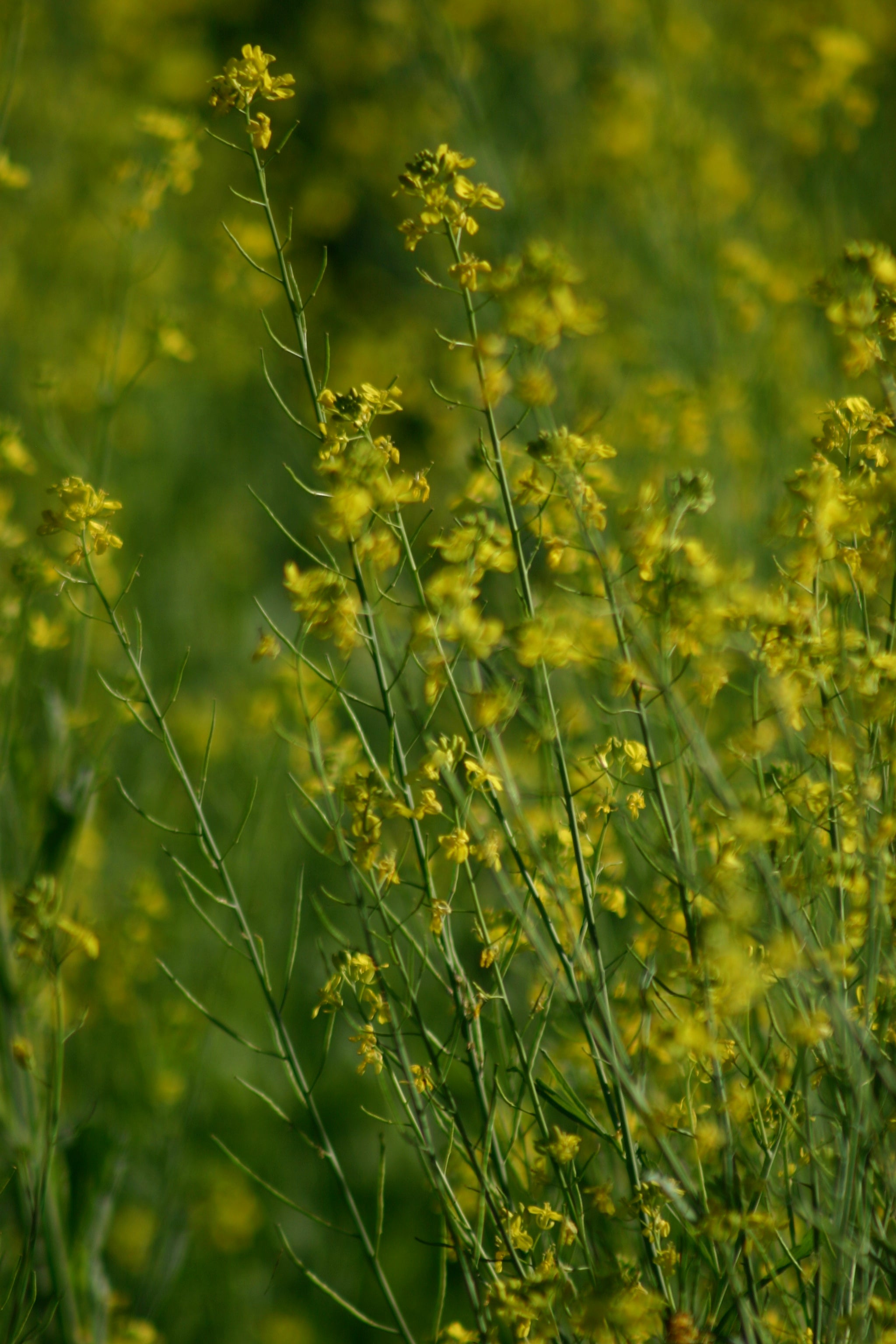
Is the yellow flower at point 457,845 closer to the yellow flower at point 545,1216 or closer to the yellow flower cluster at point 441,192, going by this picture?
the yellow flower at point 545,1216

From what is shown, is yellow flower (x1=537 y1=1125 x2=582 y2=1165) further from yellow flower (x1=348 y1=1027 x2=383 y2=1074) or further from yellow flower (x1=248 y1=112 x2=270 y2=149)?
yellow flower (x1=248 y1=112 x2=270 y2=149)

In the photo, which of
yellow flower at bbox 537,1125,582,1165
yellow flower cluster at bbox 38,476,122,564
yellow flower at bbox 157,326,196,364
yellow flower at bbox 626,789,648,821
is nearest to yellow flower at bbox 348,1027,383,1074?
yellow flower at bbox 537,1125,582,1165

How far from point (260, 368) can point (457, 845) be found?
9.99 ft

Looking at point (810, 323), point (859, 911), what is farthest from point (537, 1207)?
point (810, 323)

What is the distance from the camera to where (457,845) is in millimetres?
1078

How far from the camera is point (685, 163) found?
9.76ft

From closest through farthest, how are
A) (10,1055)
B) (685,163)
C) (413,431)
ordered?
(10,1055) < (685,163) < (413,431)

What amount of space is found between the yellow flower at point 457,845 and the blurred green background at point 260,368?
190 millimetres

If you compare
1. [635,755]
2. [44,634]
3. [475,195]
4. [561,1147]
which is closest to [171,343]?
[44,634]

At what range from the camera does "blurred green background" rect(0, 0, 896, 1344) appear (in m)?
2.10

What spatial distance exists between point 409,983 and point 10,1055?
25.8 inches

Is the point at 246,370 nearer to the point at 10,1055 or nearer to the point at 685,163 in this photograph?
the point at 685,163

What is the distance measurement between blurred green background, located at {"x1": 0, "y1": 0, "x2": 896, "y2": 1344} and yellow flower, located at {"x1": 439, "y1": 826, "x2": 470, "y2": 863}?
19cm

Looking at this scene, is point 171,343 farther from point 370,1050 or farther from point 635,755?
point 370,1050
